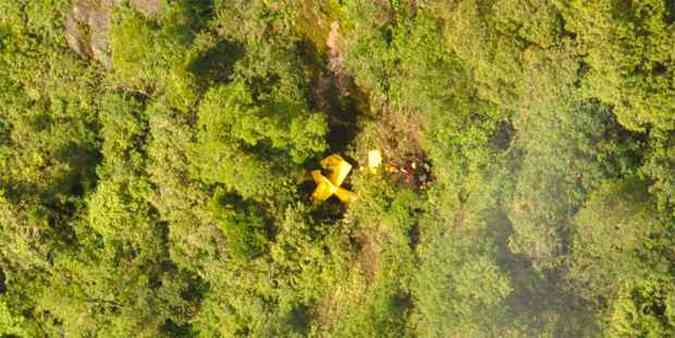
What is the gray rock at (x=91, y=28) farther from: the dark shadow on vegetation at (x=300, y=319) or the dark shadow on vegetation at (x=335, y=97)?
the dark shadow on vegetation at (x=300, y=319)

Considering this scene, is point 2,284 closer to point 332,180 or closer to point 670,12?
point 332,180

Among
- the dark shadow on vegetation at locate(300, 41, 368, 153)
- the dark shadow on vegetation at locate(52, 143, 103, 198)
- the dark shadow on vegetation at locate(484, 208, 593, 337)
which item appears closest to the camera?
the dark shadow on vegetation at locate(484, 208, 593, 337)

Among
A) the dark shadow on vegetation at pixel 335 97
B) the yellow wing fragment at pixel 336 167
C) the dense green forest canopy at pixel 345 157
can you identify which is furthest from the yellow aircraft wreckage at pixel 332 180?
the dark shadow on vegetation at pixel 335 97

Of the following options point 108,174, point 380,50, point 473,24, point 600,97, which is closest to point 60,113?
point 108,174

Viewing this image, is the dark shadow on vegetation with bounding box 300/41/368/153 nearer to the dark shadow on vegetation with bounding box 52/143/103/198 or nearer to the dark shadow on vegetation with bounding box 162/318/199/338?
the dark shadow on vegetation with bounding box 52/143/103/198

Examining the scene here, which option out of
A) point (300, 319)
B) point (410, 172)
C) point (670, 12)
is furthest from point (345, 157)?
point (670, 12)

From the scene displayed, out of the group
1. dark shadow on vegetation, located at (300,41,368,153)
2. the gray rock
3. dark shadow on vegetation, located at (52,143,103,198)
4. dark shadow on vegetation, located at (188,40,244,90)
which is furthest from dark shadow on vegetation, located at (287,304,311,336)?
the gray rock

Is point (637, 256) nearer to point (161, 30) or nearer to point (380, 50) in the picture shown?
point (380, 50)
